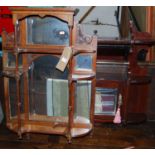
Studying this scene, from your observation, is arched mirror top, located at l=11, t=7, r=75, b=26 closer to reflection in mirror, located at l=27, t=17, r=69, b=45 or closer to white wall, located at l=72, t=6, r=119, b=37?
reflection in mirror, located at l=27, t=17, r=69, b=45

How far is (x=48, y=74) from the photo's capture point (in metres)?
1.75

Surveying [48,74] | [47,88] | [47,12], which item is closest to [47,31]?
[47,12]

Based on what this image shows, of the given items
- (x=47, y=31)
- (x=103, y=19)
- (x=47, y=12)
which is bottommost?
(x=47, y=31)

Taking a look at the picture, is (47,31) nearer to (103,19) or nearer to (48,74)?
(48,74)

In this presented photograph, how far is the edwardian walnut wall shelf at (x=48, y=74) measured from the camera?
5.23 ft

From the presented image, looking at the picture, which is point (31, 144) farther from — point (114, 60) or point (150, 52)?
point (150, 52)

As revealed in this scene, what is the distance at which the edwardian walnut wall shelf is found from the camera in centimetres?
159

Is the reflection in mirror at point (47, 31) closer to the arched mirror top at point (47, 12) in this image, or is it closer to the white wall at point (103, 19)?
the arched mirror top at point (47, 12)

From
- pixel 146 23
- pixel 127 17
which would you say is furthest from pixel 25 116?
pixel 127 17

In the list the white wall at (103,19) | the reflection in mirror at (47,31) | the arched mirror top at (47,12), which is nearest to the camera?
the arched mirror top at (47,12)

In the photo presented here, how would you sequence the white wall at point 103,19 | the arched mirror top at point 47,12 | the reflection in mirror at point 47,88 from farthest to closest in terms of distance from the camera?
the white wall at point 103,19 < the reflection in mirror at point 47,88 < the arched mirror top at point 47,12

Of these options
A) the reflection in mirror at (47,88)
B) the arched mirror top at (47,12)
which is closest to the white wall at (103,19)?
the reflection in mirror at (47,88)

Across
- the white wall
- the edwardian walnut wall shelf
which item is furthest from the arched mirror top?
the white wall
